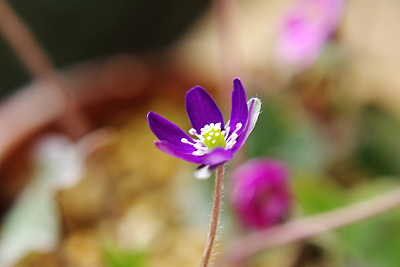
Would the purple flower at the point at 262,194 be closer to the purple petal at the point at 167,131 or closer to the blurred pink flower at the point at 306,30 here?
the blurred pink flower at the point at 306,30

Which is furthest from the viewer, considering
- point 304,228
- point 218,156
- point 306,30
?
point 306,30

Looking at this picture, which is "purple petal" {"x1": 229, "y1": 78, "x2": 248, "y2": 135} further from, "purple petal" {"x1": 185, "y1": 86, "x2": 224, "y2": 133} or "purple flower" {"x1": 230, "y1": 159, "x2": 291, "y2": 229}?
"purple flower" {"x1": 230, "y1": 159, "x2": 291, "y2": 229}

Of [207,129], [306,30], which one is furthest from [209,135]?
[306,30]

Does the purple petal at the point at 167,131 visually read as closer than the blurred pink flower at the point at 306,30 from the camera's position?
Yes

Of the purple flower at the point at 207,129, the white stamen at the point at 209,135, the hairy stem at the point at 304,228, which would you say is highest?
the purple flower at the point at 207,129

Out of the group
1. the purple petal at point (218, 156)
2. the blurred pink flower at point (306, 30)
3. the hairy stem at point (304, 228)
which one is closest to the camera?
the purple petal at point (218, 156)

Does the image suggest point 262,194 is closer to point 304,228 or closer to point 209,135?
point 304,228

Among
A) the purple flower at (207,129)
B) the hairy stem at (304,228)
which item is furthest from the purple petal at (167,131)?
the hairy stem at (304,228)
